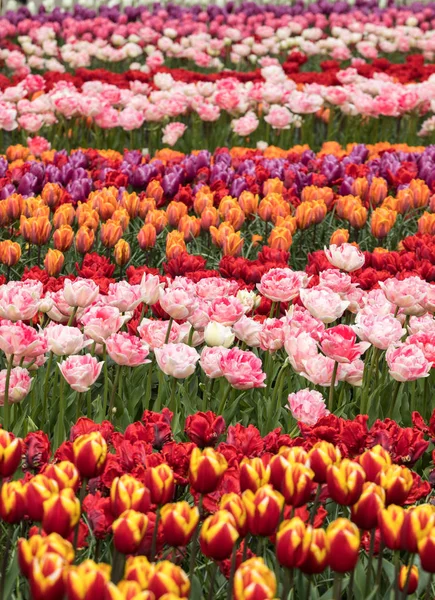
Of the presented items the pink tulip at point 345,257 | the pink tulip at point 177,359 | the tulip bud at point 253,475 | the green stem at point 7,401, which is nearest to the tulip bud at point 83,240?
the pink tulip at point 345,257

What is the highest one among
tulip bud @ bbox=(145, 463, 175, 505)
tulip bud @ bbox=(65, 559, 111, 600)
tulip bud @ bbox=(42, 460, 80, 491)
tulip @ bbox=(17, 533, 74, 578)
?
tulip bud @ bbox=(65, 559, 111, 600)

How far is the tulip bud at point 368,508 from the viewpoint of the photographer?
6.77 ft

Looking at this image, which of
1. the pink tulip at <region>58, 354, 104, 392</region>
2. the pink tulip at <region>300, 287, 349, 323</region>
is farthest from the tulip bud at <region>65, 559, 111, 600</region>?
the pink tulip at <region>300, 287, 349, 323</region>

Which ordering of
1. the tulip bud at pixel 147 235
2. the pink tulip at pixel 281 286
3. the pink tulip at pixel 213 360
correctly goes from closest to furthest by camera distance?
the pink tulip at pixel 213 360 < the pink tulip at pixel 281 286 < the tulip bud at pixel 147 235

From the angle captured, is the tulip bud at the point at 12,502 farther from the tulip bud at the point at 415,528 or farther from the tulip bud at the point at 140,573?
the tulip bud at the point at 415,528

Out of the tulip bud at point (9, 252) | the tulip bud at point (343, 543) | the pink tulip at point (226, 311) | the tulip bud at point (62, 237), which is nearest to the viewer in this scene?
the tulip bud at point (343, 543)

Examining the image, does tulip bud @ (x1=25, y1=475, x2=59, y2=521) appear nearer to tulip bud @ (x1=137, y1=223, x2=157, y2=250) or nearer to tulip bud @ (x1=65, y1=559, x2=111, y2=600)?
tulip bud @ (x1=65, y1=559, x2=111, y2=600)

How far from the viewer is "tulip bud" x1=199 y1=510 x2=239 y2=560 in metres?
1.90

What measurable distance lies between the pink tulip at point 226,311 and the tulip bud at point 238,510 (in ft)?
4.20

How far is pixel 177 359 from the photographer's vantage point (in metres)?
2.99

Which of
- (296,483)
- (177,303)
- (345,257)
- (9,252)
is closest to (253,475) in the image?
(296,483)

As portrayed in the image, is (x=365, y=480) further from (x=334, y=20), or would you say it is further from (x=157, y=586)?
(x=334, y=20)

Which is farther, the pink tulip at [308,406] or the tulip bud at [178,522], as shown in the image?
the pink tulip at [308,406]

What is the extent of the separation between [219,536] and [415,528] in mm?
401
